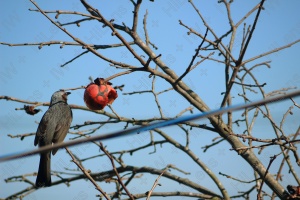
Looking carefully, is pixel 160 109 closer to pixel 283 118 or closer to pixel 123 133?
pixel 283 118

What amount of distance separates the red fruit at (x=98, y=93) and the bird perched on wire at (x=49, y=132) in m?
1.82

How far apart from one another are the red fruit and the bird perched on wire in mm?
1819

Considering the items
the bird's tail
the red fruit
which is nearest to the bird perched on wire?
the bird's tail

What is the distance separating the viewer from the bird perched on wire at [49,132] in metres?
4.12

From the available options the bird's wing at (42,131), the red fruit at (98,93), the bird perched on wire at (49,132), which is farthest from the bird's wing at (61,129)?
the red fruit at (98,93)

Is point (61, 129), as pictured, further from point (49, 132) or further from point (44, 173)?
point (44, 173)

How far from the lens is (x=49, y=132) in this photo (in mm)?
4301

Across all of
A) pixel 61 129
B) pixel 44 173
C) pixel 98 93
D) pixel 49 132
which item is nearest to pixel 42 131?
pixel 49 132

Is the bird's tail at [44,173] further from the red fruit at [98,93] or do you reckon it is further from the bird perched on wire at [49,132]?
the red fruit at [98,93]

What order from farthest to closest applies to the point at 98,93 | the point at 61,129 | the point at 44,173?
the point at 61,129, the point at 44,173, the point at 98,93

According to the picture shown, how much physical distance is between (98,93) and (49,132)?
214 centimetres

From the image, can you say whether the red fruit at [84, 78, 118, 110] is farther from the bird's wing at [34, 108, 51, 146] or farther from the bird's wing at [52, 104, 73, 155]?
the bird's wing at [34, 108, 51, 146]

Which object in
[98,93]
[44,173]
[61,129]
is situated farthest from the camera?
[61,129]

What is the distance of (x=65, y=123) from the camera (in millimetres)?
4246
